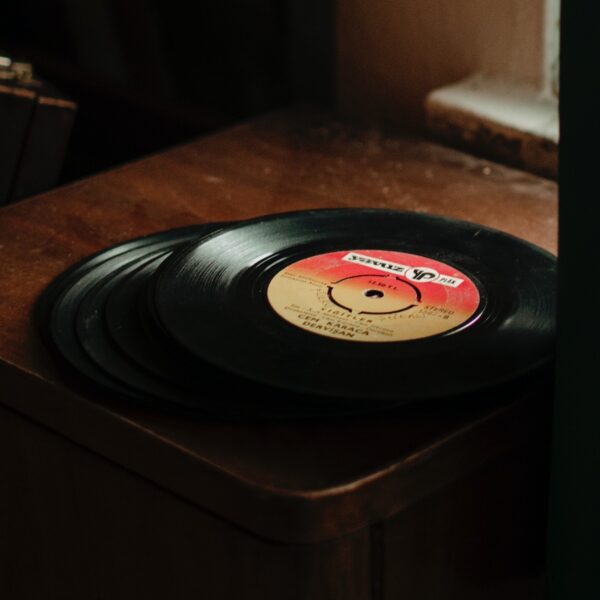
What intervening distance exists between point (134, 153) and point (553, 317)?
1.06 metres

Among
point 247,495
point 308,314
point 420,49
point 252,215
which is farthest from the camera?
point 420,49

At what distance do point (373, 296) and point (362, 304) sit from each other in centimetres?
2

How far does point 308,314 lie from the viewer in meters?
0.86

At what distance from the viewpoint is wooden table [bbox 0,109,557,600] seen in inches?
28.4

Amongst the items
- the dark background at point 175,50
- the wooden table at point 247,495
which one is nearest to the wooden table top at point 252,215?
the wooden table at point 247,495

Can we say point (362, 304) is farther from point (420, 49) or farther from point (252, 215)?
point (420, 49)

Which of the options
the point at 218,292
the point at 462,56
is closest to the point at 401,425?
the point at 218,292

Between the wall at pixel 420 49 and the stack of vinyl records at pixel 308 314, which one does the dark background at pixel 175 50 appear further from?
the stack of vinyl records at pixel 308 314

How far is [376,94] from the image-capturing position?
160 centimetres

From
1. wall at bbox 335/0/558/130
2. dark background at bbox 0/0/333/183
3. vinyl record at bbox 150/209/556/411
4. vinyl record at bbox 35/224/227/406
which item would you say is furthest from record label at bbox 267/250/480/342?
dark background at bbox 0/0/333/183

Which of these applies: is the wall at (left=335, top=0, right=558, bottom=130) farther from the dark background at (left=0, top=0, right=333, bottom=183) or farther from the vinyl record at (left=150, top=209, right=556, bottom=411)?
the vinyl record at (left=150, top=209, right=556, bottom=411)

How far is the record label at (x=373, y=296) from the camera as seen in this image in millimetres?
843

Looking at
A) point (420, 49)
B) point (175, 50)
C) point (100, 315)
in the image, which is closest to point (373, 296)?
point (100, 315)

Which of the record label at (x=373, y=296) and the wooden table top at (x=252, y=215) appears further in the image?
the record label at (x=373, y=296)
